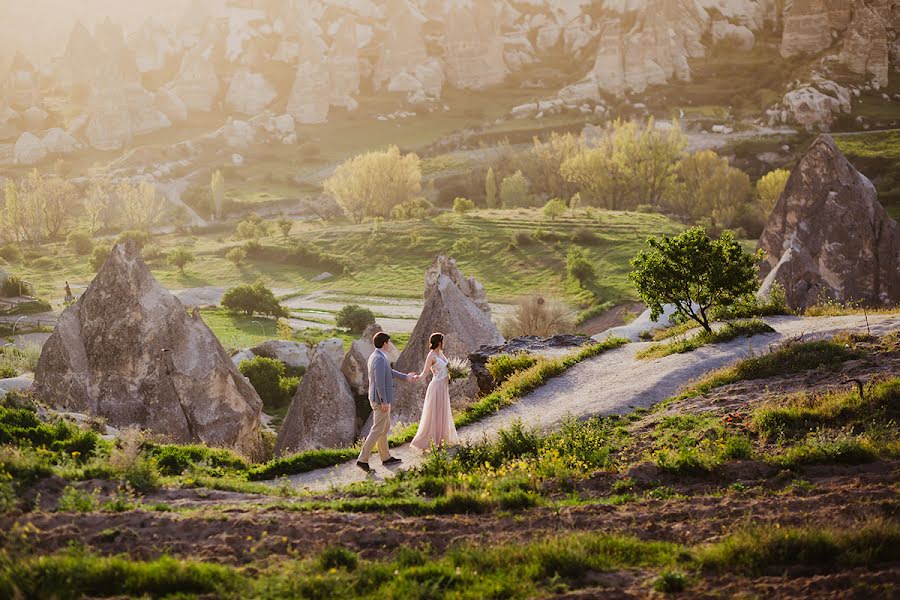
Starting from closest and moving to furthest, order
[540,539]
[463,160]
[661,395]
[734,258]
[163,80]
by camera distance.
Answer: [540,539] < [661,395] < [734,258] < [463,160] < [163,80]

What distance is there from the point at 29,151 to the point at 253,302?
10787cm

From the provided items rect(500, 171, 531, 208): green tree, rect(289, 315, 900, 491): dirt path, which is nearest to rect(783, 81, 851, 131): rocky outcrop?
rect(500, 171, 531, 208): green tree

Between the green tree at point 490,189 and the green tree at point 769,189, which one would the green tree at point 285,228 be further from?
the green tree at point 769,189

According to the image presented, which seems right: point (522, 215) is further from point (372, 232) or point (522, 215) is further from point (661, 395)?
point (661, 395)

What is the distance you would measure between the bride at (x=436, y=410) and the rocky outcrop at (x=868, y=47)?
5105 inches

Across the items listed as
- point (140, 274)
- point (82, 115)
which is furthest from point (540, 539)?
point (82, 115)

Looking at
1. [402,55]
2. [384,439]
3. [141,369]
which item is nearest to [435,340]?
[384,439]

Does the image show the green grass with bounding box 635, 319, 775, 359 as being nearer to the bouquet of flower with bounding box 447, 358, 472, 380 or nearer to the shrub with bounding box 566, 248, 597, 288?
the bouquet of flower with bounding box 447, 358, 472, 380

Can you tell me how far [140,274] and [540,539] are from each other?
64.3ft

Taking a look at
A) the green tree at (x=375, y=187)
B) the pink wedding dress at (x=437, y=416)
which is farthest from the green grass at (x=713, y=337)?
Result: the green tree at (x=375, y=187)

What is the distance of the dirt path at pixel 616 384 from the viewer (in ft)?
53.5

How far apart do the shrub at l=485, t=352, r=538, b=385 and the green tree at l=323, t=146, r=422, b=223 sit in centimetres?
7242

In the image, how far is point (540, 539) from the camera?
29.9 ft

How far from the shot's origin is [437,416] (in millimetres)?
15836
